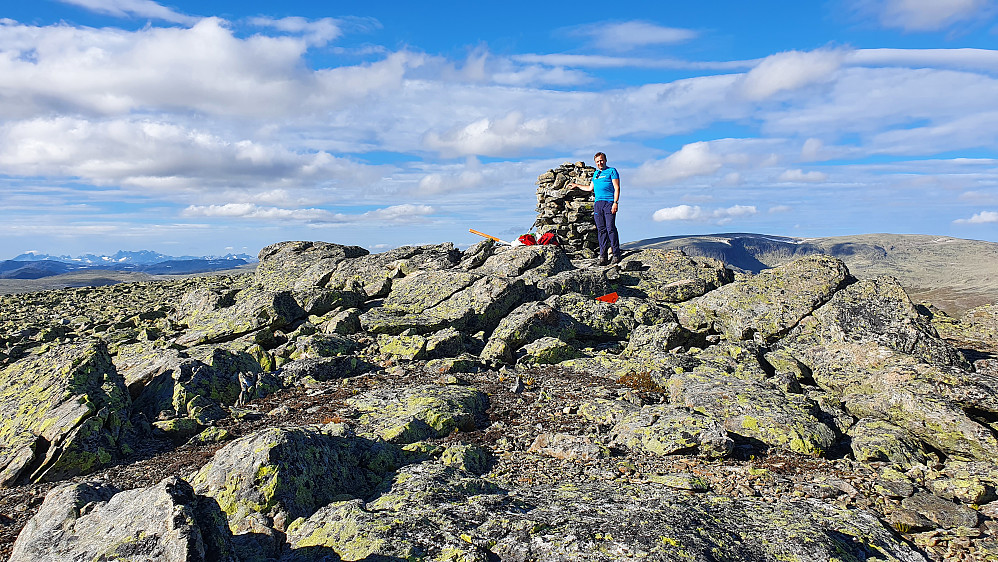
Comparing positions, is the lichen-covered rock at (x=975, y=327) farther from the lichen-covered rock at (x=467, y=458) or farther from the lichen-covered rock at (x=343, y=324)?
the lichen-covered rock at (x=343, y=324)


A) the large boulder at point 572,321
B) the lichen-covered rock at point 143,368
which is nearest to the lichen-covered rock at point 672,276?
the large boulder at point 572,321

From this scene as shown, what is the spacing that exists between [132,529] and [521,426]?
9811 millimetres

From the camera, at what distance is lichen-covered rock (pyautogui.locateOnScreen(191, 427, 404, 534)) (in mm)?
9750

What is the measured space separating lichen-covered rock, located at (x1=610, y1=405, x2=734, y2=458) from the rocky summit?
0.07 m

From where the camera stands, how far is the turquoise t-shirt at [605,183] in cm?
2968

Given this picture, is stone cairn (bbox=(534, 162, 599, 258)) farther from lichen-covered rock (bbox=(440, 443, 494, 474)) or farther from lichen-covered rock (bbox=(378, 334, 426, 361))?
lichen-covered rock (bbox=(440, 443, 494, 474))

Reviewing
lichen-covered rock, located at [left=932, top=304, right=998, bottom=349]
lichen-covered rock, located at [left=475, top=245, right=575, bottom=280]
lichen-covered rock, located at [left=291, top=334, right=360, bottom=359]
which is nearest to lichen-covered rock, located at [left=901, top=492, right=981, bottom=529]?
lichen-covered rock, located at [left=932, top=304, right=998, bottom=349]

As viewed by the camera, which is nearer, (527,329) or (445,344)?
(445,344)

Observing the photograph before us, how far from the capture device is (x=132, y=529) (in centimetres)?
724

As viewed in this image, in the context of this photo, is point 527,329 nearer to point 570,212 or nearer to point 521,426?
point 521,426

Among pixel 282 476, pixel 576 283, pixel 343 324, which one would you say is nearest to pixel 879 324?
pixel 576 283

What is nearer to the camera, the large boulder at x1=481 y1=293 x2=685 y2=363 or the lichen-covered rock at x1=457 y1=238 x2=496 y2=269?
the large boulder at x1=481 y1=293 x2=685 y2=363

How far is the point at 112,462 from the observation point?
13.1 meters

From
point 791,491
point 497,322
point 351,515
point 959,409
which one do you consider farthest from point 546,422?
point 959,409
